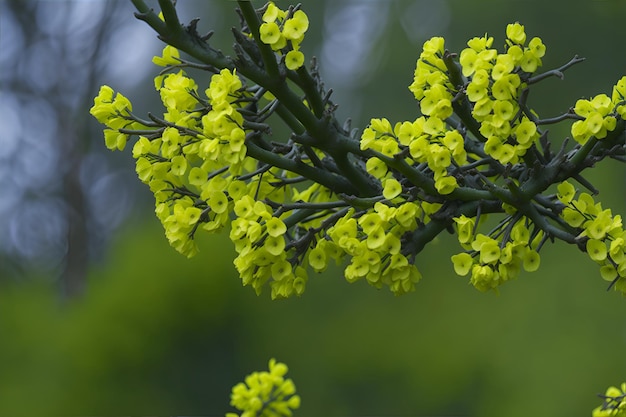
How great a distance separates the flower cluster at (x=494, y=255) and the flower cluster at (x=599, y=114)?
0.18m

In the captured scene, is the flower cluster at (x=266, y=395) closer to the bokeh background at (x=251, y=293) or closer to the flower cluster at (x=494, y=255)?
the flower cluster at (x=494, y=255)

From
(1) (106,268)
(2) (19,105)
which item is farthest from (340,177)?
(2) (19,105)

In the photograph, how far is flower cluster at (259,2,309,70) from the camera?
1340 millimetres

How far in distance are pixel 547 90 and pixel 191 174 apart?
6284 mm

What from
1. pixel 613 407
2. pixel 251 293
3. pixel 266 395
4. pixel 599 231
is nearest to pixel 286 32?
pixel 599 231

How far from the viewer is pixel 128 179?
10.2 metres

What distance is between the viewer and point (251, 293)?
865 cm

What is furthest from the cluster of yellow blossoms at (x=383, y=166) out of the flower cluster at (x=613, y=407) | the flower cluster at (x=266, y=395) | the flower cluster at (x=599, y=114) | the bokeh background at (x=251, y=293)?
the bokeh background at (x=251, y=293)

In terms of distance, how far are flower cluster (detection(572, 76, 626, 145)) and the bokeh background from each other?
17.5 ft

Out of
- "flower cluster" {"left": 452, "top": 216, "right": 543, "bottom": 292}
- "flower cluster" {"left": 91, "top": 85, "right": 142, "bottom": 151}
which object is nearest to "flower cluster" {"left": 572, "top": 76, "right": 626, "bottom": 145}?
"flower cluster" {"left": 452, "top": 216, "right": 543, "bottom": 292}

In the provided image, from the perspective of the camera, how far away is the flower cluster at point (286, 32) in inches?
52.7

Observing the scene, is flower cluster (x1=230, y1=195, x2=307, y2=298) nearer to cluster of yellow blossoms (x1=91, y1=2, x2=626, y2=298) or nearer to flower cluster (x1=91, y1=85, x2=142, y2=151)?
cluster of yellow blossoms (x1=91, y1=2, x2=626, y2=298)

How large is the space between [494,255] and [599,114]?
0.29 meters

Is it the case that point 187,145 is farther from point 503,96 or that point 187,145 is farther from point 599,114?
point 599,114
